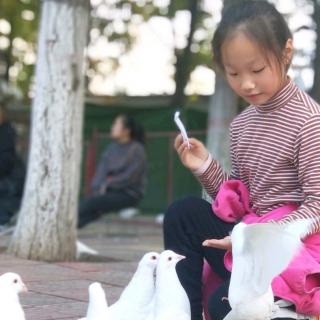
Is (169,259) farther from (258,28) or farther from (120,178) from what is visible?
(120,178)

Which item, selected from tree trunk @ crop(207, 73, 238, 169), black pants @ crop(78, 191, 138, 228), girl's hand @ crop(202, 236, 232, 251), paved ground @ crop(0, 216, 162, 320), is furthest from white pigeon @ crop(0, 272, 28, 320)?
tree trunk @ crop(207, 73, 238, 169)

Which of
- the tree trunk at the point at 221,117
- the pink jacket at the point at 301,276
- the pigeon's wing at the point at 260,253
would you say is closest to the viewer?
the pigeon's wing at the point at 260,253

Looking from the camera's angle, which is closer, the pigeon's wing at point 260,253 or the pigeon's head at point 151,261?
the pigeon's wing at point 260,253

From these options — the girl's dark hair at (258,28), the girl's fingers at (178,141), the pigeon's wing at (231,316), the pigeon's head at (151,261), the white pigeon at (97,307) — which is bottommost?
the white pigeon at (97,307)

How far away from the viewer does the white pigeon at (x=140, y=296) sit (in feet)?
10.3

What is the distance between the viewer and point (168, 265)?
3.09 m

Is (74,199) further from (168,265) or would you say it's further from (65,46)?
(168,265)

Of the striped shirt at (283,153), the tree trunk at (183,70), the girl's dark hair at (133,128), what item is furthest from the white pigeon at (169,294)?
the tree trunk at (183,70)

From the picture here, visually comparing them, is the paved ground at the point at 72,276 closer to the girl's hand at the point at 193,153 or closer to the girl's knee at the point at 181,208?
the girl's knee at the point at 181,208

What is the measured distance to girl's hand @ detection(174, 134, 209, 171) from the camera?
3.40 metres

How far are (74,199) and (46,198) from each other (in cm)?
26

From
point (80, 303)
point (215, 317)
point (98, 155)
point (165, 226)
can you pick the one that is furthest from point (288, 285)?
point (98, 155)

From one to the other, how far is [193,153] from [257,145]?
1.11 feet

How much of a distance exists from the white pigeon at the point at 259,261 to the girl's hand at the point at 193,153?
0.64 metres
